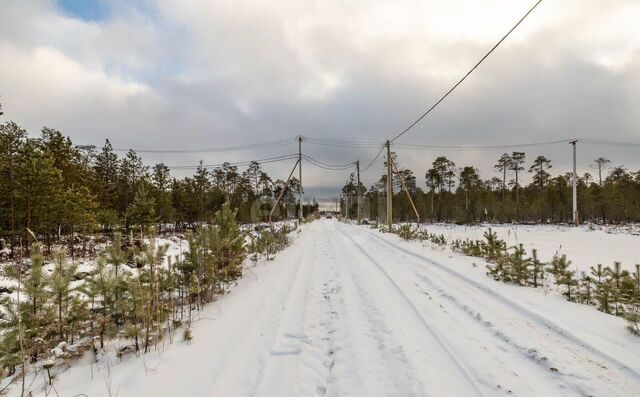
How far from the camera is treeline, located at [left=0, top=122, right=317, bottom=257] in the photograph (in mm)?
14258

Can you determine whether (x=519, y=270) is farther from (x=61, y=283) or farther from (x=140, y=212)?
(x=140, y=212)

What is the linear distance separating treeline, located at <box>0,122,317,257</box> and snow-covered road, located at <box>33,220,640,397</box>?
3.33 metres

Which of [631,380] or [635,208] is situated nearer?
[631,380]

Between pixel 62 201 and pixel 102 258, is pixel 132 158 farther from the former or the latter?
pixel 102 258

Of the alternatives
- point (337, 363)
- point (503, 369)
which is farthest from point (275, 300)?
point (503, 369)

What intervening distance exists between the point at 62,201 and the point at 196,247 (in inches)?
589

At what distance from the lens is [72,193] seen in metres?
16.0

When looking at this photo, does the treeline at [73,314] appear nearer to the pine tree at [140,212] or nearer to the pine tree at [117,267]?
the pine tree at [117,267]

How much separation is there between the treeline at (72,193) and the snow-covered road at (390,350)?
10.9 ft

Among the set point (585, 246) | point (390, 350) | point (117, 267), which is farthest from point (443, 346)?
point (585, 246)

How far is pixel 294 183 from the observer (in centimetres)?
8969

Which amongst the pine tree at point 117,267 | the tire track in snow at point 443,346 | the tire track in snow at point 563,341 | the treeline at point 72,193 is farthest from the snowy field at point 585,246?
the treeline at point 72,193

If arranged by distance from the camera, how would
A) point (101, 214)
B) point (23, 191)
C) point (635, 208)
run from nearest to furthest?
point (23, 191), point (101, 214), point (635, 208)

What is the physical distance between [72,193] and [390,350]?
1919 cm
